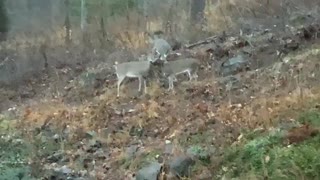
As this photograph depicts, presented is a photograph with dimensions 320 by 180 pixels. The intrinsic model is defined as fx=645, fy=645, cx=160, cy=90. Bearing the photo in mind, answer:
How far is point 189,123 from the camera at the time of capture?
11.0m

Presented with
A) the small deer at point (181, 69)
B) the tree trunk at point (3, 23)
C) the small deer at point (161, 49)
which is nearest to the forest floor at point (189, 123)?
the small deer at point (181, 69)

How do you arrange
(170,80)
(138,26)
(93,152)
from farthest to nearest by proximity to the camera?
(138,26) < (170,80) < (93,152)

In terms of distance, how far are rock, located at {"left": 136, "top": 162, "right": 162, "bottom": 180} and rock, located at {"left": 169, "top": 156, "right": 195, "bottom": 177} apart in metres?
0.23

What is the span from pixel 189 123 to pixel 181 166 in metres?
2.26

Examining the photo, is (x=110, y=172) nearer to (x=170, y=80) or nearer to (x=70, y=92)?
(x=170, y=80)

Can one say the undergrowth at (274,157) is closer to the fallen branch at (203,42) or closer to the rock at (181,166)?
the rock at (181,166)

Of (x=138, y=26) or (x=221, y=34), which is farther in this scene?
(x=138, y=26)

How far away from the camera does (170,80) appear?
14266 mm

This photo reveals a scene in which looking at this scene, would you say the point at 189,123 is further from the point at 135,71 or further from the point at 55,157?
the point at 135,71

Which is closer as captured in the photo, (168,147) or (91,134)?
A: (168,147)

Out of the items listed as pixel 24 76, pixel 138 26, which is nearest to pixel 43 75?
pixel 24 76

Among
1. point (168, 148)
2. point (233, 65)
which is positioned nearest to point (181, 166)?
point (168, 148)

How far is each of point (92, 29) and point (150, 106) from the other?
11.8 metres

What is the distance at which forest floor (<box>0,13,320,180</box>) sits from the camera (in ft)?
28.3
